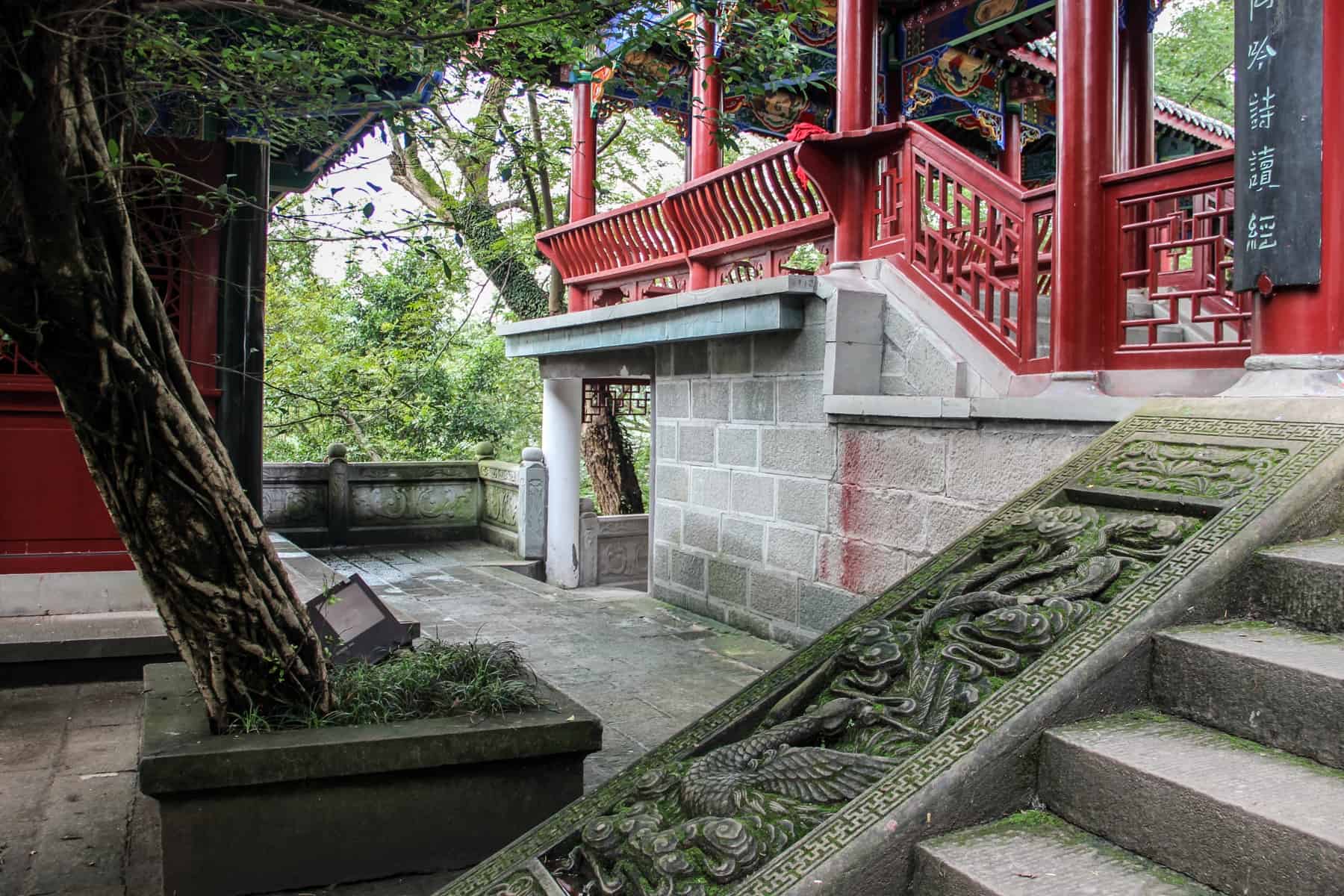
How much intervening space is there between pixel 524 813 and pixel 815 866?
4.67ft

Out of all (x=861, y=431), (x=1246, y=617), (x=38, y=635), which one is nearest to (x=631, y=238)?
(x=861, y=431)

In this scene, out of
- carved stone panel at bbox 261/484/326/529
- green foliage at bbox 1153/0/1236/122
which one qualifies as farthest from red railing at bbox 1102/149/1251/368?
green foliage at bbox 1153/0/1236/122

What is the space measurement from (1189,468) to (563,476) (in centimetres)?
733

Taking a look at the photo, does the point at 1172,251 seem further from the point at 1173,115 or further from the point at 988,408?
the point at 1173,115

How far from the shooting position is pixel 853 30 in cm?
612

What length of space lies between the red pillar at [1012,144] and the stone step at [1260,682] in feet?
26.5

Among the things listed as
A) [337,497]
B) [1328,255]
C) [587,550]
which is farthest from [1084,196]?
[337,497]

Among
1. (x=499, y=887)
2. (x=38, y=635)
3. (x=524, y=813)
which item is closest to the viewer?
(x=499, y=887)

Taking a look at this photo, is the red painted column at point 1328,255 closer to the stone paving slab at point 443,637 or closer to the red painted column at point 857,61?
the stone paving slab at point 443,637

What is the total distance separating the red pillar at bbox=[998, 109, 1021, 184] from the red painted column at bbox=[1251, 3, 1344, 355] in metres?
6.63

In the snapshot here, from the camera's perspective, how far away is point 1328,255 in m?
3.24

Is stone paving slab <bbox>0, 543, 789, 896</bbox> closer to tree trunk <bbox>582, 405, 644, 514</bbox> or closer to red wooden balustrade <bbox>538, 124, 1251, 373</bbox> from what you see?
red wooden balustrade <bbox>538, 124, 1251, 373</bbox>

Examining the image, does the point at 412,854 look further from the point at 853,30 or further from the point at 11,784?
the point at 853,30

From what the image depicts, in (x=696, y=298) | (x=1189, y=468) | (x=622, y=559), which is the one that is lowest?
(x=622, y=559)
